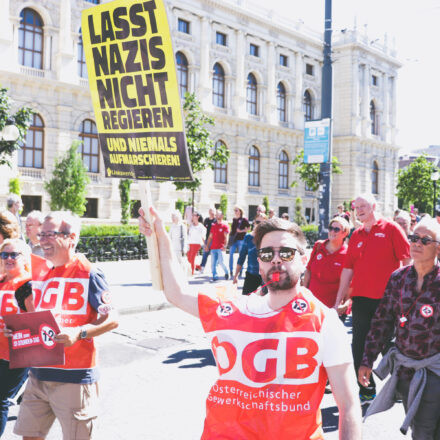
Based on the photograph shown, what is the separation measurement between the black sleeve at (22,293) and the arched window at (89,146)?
28.1m

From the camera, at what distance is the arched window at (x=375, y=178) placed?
164 feet

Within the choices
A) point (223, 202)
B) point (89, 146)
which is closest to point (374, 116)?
point (223, 202)

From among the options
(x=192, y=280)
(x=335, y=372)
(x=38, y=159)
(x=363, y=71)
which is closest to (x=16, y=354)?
(x=335, y=372)

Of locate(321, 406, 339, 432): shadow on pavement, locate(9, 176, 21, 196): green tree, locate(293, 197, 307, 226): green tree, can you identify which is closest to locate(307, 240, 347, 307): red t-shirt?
locate(321, 406, 339, 432): shadow on pavement

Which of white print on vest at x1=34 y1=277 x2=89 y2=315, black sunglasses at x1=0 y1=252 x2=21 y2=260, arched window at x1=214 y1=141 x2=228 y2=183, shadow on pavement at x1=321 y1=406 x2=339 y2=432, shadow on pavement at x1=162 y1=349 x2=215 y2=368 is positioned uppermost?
arched window at x1=214 y1=141 x2=228 y2=183

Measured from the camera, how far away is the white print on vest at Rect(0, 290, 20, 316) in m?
3.65

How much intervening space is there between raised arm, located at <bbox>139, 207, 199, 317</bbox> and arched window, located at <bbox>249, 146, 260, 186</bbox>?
37568 millimetres

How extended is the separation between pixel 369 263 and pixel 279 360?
3329 millimetres

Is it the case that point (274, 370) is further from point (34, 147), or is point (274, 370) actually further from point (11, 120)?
point (34, 147)

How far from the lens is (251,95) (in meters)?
40.1

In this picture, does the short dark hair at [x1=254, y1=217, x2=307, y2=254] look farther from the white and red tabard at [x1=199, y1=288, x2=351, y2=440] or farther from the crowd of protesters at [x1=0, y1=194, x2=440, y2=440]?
the white and red tabard at [x1=199, y1=288, x2=351, y2=440]

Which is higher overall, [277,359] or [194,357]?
[277,359]

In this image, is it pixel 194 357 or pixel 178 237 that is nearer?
pixel 194 357

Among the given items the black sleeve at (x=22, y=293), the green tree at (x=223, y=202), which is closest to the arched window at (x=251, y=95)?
the green tree at (x=223, y=202)
